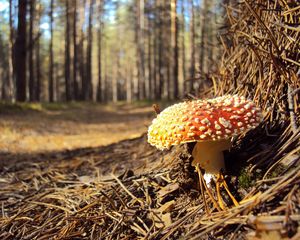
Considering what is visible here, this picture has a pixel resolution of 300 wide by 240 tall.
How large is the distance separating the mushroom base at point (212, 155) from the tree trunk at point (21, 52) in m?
11.6

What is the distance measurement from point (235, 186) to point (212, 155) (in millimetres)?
201

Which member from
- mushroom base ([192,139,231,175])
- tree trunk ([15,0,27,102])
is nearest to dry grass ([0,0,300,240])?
mushroom base ([192,139,231,175])

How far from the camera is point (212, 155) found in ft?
6.45

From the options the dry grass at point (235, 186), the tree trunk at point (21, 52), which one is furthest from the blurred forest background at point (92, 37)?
the dry grass at point (235, 186)

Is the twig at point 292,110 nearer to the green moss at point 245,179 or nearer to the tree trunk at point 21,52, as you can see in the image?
the green moss at point 245,179

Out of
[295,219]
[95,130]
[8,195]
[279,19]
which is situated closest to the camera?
[295,219]

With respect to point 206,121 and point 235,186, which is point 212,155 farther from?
point 206,121

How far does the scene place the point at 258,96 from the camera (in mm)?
2312

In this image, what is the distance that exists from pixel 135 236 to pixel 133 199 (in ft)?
1.10

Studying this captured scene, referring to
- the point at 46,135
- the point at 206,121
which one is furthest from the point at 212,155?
the point at 46,135

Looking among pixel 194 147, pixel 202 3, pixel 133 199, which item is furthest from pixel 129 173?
pixel 202 3

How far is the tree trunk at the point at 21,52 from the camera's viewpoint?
1239cm

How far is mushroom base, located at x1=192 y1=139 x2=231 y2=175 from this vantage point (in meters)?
1.96

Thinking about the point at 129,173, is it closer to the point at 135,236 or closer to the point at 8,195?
the point at 135,236
